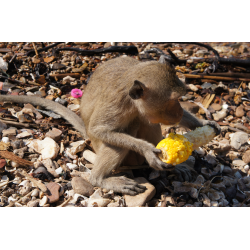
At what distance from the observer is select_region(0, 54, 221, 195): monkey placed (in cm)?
383

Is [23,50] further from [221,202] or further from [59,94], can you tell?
[221,202]

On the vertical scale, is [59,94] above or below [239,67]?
below

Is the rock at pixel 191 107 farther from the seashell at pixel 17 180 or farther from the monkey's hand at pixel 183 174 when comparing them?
the seashell at pixel 17 180

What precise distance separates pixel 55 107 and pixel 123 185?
2.34m

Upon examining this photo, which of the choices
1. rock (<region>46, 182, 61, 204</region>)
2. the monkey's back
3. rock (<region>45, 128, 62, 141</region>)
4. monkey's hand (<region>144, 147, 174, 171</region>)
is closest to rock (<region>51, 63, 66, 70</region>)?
the monkey's back

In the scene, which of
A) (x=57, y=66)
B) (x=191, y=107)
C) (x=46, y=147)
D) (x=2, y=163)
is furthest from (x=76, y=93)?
(x=191, y=107)

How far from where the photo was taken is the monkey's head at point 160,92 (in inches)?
147

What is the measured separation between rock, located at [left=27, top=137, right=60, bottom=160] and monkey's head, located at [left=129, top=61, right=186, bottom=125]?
6.29 ft

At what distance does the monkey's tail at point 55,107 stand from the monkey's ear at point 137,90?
73.2 inches

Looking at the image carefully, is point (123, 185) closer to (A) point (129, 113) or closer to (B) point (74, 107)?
(A) point (129, 113)

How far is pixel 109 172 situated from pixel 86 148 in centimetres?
94

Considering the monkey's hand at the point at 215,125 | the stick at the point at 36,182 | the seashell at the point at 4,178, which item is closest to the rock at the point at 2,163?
the seashell at the point at 4,178

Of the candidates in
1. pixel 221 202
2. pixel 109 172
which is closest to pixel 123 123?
pixel 109 172

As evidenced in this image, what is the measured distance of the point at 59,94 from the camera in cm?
632
